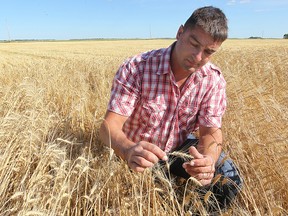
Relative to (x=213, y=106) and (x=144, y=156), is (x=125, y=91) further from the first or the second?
(x=144, y=156)

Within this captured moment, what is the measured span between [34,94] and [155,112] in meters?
1.63

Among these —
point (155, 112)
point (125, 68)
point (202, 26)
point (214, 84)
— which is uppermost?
point (202, 26)

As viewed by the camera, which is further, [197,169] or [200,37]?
[200,37]

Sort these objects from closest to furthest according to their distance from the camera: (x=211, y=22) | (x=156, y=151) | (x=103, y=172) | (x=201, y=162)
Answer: (x=156, y=151) → (x=201, y=162) → (x=103, y=172) → (x=211, y=22)

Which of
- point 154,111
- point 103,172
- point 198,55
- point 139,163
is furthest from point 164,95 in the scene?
point 139,163

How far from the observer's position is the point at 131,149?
1352 mm

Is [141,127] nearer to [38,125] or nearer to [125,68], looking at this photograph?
[125,68]

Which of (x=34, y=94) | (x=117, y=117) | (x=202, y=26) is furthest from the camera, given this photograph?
(x=34, y=94)

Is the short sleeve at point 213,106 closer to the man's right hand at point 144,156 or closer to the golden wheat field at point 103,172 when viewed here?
the golden wheat field at point 103,172

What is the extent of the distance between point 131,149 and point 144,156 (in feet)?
0.38

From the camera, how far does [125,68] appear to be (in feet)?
6.31

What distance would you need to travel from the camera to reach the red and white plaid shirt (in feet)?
6.20

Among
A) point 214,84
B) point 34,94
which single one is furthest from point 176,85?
point 34,94

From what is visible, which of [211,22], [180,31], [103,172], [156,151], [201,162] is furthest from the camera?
[180,31]
